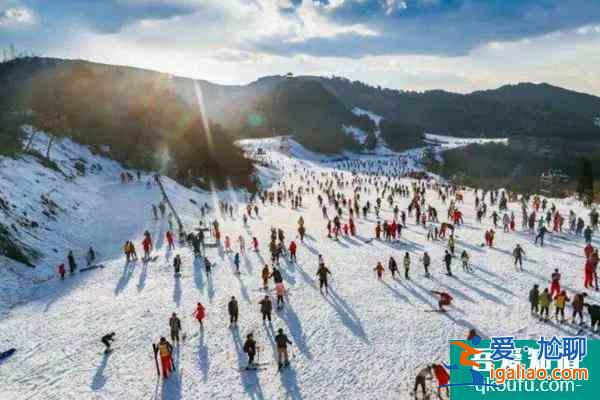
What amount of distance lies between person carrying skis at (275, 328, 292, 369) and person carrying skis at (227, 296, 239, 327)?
8.96 ft

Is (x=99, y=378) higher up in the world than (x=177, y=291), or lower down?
lower down

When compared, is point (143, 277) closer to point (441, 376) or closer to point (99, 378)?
point (99, 378)

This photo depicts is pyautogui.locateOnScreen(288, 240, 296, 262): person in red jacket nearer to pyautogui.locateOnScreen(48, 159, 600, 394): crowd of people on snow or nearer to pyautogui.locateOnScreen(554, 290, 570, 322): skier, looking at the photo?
pyautogui.locateOnScreen(48, 159, 600, 394): crowd of people on snow

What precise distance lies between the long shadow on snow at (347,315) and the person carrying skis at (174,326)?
5.47m

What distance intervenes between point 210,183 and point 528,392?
50718 mm

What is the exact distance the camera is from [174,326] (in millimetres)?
13648

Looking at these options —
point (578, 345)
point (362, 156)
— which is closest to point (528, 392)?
point (578, 345)

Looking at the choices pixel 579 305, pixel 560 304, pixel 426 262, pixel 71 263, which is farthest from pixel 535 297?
pixel 71 263

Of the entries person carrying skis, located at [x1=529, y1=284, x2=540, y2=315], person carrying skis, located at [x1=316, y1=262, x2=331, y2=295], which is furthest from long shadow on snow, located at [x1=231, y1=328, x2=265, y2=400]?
person carrying skis, located at [x1=529, y1=284, x2=540, y2=315]

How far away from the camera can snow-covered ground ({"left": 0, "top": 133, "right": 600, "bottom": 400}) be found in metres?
11.8

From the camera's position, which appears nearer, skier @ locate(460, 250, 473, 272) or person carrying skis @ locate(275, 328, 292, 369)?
person carrying skis @ locate(275, 328, 292, 369)

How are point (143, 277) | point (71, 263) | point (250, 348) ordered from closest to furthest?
point (250, 348) → point (143, 277) → point (71, 263)

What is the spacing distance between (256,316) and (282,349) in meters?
3.76

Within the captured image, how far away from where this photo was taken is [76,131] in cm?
5456
